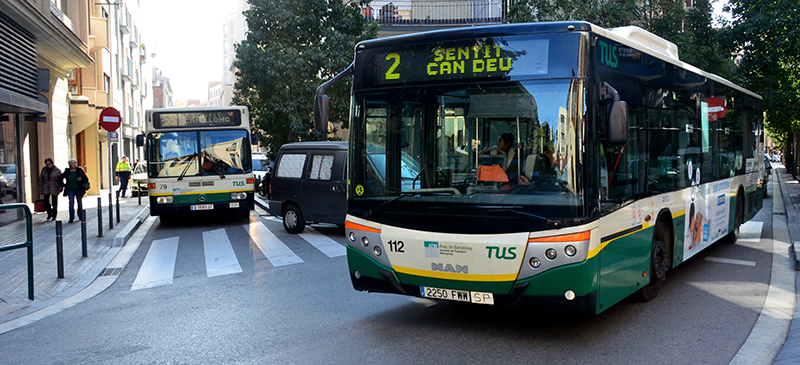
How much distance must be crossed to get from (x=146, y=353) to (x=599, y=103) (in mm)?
4117

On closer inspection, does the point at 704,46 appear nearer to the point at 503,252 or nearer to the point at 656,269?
the point at 656,269

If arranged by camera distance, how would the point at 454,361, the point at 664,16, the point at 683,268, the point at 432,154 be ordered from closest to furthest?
the point at 454,361 → the point at 432,154 → the point at 683,268 → the point at 664,16

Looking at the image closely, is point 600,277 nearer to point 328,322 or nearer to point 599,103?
point 599,103

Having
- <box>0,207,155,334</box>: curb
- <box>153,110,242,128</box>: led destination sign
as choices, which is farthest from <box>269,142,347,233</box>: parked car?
<box>0,207,155,334</box>: curb

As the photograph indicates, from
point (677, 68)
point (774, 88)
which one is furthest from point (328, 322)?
point (774, 88)

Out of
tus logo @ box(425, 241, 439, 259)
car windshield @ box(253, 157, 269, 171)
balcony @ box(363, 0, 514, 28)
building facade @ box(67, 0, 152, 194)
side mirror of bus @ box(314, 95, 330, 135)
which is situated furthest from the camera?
car windshield @ box(253, 157, 269, 171)

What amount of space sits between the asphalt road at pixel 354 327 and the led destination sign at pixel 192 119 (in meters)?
7.41

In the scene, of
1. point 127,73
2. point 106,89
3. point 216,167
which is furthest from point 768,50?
point 127,73

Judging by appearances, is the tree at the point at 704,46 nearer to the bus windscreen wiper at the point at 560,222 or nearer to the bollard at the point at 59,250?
the bus windscreen wiper at the point at 560,222

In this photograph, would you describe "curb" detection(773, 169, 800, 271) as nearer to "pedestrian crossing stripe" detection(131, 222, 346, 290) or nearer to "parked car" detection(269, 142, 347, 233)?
"pedestrian crossing stripe" detection(131, 222, 346, 290)

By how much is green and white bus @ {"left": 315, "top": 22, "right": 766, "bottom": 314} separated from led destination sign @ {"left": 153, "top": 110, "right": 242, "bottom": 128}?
10087 millimetres

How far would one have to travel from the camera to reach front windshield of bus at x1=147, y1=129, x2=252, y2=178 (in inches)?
623

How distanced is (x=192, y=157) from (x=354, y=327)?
35.7 feet

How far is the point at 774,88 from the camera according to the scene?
853 inches
